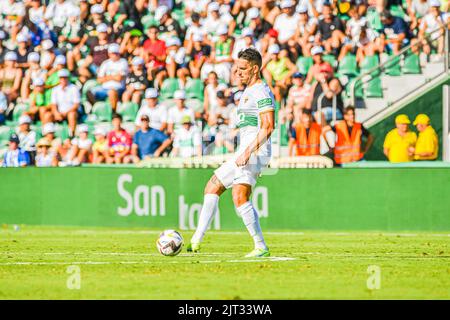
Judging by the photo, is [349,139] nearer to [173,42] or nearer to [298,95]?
[298,95]

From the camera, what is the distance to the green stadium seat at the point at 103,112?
26906mm

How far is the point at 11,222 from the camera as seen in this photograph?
24531 millimetres

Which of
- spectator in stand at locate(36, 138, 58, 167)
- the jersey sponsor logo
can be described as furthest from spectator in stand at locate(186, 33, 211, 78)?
the jersey sponsor logo

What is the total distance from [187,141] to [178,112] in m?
1.18

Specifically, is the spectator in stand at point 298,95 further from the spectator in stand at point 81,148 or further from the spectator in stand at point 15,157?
the spectator in stand at point 15,157

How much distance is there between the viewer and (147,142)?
24469 mm

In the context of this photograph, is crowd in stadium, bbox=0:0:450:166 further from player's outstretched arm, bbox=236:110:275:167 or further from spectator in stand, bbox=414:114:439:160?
player's outstretched arm, bbox=236:110:275:167

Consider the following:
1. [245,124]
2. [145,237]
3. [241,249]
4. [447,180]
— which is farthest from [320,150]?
[245,124]

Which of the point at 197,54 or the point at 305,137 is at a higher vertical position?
the point at 197,54

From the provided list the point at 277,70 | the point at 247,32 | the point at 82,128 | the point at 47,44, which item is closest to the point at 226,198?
the point at 277,70

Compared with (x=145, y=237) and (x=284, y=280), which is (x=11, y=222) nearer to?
(x=145, y=237)

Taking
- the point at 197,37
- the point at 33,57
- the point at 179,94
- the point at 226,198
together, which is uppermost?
the point at 197,37

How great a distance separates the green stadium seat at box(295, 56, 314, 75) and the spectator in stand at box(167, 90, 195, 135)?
8.41ft

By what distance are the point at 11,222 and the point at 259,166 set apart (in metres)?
10.8
